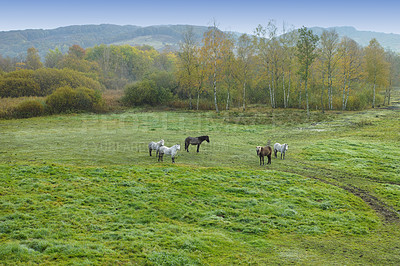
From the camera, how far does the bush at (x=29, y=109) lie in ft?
131

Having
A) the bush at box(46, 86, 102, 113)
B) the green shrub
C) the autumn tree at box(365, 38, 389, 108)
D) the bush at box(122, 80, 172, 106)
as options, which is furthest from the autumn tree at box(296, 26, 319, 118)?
the green shrub

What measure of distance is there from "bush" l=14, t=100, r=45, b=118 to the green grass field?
18.2 meters

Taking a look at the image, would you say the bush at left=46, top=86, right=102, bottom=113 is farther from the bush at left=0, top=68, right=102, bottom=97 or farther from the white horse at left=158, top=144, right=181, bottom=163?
the white horse at left=158, top=144, right=181, bottom=163

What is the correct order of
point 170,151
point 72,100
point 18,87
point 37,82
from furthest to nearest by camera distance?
point 37,82 → point 18,87 → point 72,100 → point 170,151

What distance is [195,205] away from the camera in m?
12.0

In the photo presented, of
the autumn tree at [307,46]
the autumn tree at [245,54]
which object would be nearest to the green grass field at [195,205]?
the autumn tree at [307,46]

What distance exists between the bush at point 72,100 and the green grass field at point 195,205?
22455 mm

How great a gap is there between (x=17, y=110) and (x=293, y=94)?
51628 millimetres

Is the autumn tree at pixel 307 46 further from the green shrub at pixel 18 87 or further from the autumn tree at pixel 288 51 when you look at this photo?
the green shrub at pixel 18 87

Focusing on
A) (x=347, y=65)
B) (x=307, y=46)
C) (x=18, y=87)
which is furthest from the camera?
(x=347, y=65)

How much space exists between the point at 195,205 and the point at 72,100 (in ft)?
139

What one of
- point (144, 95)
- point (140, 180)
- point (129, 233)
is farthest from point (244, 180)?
point (144, 95)

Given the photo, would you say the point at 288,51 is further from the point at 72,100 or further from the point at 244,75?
the point at 72,100

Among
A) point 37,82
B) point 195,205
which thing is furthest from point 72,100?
point 195,205
